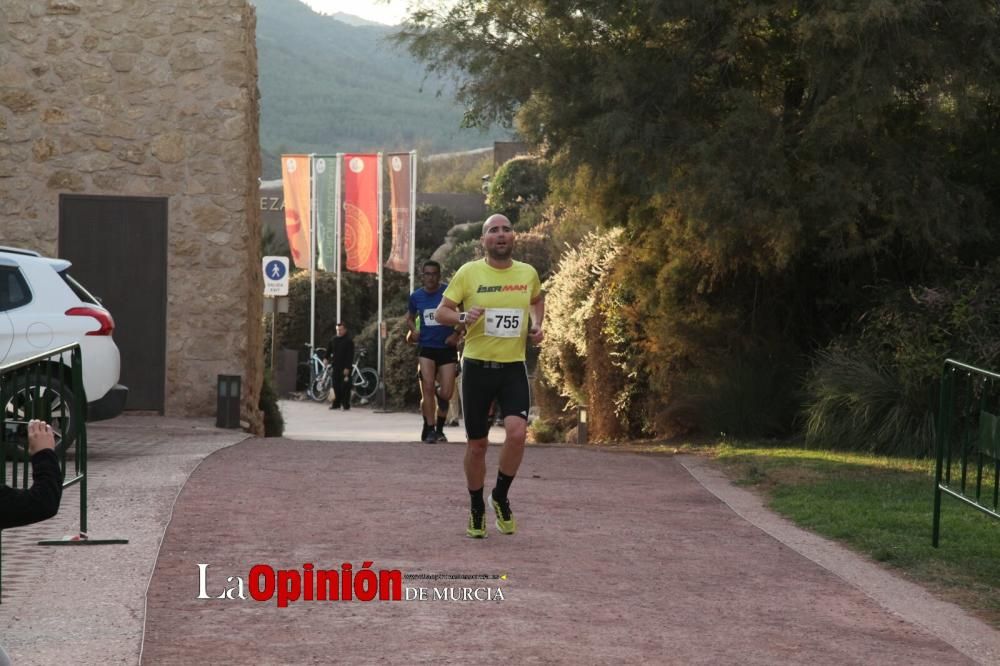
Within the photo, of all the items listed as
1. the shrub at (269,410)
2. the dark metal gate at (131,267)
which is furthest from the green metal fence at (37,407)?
the shrub at (269,410)

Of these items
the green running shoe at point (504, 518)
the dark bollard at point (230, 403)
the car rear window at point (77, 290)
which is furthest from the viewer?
the dark bollard at point (230, 403)

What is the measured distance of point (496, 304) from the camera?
348 inches

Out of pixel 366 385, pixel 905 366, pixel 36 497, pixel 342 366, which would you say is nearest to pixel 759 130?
pixel 905 366

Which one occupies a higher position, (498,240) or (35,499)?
(498,240)

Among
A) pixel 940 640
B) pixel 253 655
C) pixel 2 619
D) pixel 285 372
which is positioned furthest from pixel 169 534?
pixel 285 372

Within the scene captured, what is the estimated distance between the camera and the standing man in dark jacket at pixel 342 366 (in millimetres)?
34625

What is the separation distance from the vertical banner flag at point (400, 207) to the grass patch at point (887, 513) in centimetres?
2396

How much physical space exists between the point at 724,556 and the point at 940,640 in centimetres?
207

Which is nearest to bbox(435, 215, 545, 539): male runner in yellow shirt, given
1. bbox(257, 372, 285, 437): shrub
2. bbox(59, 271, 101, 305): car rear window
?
bbox(59, 271, 101, 305): car rear window

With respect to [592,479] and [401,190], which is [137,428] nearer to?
[592,479]

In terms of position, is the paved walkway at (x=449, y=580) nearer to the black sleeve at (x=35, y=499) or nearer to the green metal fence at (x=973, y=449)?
the green metal fence at (x=973, y=449)

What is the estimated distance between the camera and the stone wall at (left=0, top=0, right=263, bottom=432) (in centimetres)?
1680

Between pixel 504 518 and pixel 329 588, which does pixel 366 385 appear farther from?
pixel 329 588

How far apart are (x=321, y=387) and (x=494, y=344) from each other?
3168cm
